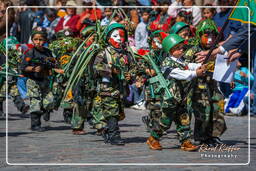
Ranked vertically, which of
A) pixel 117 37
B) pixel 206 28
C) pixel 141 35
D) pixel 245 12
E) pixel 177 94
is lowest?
pixel 177 94

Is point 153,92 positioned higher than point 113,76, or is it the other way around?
point 113,76

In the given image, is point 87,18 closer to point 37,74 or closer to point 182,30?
point 37,74

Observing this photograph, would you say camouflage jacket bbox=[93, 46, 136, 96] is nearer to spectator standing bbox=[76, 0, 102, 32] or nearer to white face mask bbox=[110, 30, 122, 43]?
white face mask bbox=[110, 30, 122, 43]

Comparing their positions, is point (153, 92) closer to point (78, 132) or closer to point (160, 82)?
point (160, 82)

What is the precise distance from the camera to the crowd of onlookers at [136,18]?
13879 millimetres

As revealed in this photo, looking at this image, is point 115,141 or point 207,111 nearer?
point 207,111

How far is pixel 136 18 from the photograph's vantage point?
1680 cm

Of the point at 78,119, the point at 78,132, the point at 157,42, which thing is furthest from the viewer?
the point at 78,119

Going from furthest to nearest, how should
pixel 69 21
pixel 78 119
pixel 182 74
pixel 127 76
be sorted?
pixel 69 21
pixel 78 119
pixel 127 76
pixel 182 74

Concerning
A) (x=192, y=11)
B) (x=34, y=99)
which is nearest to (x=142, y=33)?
(x=192, y=11)

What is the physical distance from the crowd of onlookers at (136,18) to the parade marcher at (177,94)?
2765 millimetres

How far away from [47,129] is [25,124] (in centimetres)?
91

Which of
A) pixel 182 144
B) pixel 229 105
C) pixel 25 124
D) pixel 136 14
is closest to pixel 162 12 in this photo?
pixel 136 14

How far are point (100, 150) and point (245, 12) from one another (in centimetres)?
256
